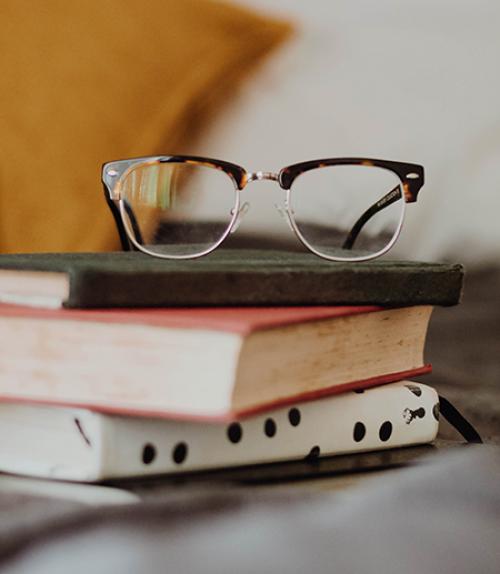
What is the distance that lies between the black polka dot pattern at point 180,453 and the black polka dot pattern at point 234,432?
27mm

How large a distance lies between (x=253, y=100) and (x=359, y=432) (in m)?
0.51

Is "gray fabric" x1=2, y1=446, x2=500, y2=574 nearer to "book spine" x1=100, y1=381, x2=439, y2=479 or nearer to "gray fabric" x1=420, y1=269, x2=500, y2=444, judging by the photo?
"book spine" x1=100, y1=381, x2=439, y2=479

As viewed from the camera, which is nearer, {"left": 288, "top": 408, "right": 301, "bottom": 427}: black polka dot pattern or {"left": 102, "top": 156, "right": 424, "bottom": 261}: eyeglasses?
{"left": 288, "top": 408, "right": 301, "bottom": 427}: black polka dot pattern

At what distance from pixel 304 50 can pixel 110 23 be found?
0.70 ft

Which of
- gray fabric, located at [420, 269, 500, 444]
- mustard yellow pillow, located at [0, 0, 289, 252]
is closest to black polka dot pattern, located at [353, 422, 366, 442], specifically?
gray fabric, located at [420, 269, 500, 444]

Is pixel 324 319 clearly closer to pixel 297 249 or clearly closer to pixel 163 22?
pixel 297 249

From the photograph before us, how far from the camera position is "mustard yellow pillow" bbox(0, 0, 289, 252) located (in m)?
0.87

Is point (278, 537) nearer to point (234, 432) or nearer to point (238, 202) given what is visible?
point (234, 432)

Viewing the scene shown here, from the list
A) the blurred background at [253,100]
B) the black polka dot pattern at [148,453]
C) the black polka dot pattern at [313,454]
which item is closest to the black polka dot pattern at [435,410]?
the black polka dot pattern at [313,454]

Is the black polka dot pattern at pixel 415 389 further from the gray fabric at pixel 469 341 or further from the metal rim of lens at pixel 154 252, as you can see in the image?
the gray fabric at pixel 469 341

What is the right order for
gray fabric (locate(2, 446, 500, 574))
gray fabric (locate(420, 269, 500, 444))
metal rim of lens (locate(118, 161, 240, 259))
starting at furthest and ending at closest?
1. gray fabric (locate(420, 269, 500, 444))
2. metal rim of lens (locate(118, 161, 240, 259))
3. gray fabric (locate(2, 446, 500, 574))

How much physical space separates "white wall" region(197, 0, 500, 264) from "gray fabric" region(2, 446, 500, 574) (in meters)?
0.50

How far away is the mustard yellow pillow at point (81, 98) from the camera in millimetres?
872

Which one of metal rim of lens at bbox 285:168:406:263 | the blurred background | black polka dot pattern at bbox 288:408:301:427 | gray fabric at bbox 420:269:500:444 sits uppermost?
the blurred background
